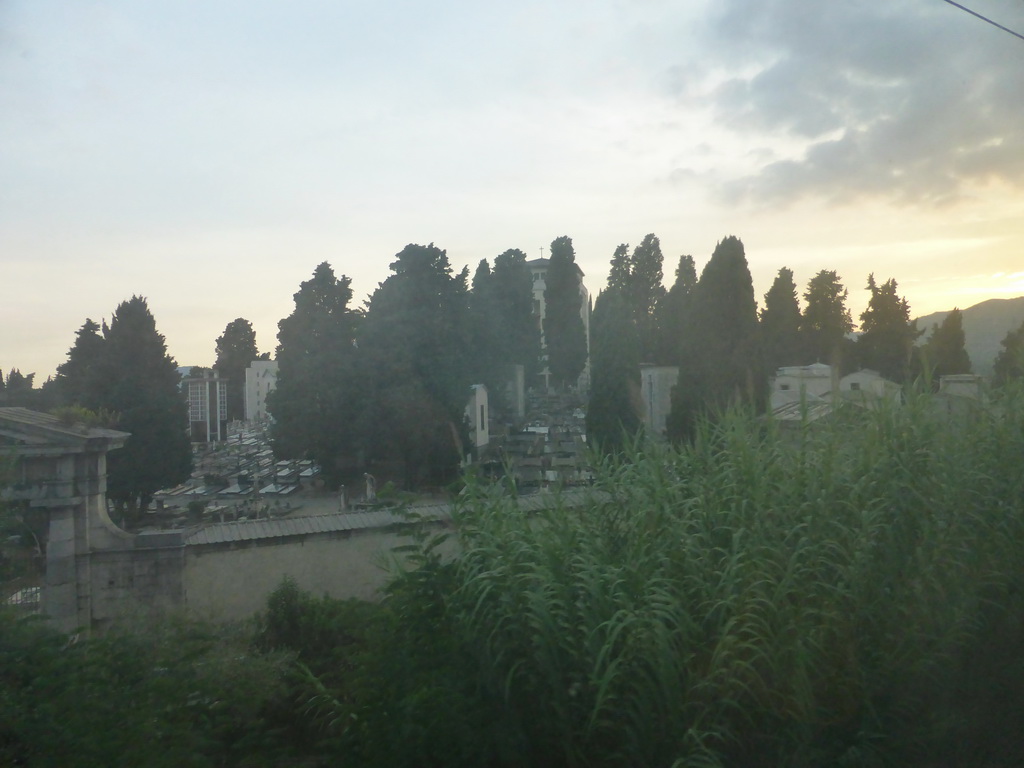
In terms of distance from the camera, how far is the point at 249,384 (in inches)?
687

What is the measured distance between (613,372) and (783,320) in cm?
269

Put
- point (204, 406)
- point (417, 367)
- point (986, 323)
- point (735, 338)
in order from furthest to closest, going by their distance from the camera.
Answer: point (417, 367), point (204, 406), point (735, 338), point (986, 323)

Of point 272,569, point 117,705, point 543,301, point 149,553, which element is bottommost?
point 272,569

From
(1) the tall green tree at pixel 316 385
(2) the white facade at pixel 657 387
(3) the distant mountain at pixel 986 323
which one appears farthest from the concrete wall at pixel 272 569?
(1) the tall green tree at pixel 316 385

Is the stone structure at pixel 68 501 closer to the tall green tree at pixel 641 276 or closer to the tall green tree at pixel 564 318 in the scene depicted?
the tall green tree at pixel 641 276

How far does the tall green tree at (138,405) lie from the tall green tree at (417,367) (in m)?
4.04

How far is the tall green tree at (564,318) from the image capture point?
25375mm

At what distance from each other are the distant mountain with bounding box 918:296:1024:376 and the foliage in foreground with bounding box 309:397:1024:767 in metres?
2.87

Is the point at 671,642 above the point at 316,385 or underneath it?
underneath

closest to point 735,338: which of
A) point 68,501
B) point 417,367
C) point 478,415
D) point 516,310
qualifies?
point 478,415

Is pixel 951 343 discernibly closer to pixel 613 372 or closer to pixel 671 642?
pixel 613 372

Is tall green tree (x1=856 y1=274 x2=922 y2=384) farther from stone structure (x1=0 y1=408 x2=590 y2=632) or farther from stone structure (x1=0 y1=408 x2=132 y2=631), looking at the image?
stone structure (x1=0 y1=408 x2=132 y2=631)

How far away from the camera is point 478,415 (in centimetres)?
1630

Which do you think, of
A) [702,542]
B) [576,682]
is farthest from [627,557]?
[576,682]
